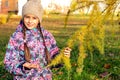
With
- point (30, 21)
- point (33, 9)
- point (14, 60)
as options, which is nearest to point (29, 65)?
point (14, 60)

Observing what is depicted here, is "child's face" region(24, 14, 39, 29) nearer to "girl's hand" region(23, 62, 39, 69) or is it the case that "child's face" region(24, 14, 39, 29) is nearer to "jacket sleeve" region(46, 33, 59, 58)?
"jacket sleeve" region(46, 33, 59, 58)

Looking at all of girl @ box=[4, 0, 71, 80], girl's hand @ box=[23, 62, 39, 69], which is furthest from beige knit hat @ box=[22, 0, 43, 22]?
girl's hand @ box=[23, 62, 39, 69]

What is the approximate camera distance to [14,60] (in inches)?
155

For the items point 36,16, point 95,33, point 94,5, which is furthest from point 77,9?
point 36,16

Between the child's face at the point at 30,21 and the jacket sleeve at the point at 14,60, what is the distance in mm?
195

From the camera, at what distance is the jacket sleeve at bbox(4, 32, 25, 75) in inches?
154

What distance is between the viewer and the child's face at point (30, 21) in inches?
156

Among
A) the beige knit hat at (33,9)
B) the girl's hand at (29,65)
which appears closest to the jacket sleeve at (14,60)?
the girl's hand at (29,65)

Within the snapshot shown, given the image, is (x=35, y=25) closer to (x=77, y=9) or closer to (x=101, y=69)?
(x=77, y=9)

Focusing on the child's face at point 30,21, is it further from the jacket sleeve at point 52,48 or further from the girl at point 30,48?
the jacket sleeve at point 52,48

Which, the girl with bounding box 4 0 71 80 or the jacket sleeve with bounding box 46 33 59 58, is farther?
the jacket sleeve with bounding box 46 33 59 58

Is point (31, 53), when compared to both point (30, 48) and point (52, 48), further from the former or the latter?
point (52, 48)

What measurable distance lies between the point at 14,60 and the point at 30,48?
197mm

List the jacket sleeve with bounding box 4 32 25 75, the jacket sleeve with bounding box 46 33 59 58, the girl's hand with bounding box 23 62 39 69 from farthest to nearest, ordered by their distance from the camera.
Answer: the jacket sleeve with bounding box 46 33 59 58, the jacket sleeve with bounding box 4 32 25 75, the girl's hand with bounding box 23 62 39 69
